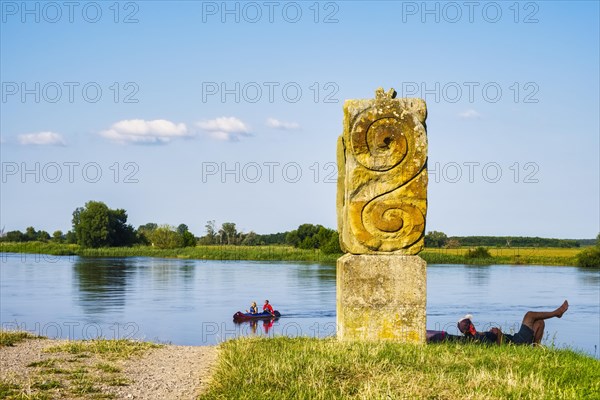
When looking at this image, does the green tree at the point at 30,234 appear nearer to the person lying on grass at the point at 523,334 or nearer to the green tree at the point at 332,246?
the green tree at the point at 332,246

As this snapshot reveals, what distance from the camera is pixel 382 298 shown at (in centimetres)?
1045

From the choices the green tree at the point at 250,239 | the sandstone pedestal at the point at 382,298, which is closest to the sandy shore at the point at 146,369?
the sandstone pedestal at the point at 382,298

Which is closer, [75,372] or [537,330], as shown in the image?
[75,372]

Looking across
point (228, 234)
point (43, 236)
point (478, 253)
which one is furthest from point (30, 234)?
point (478, 253)

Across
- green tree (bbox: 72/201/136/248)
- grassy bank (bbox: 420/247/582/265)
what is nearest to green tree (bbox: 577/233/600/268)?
grassy bank (bbox: 420/247/582/265)

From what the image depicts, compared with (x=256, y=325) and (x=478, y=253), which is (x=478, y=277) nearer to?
(x=478, y=253)

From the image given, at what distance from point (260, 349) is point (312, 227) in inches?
2760

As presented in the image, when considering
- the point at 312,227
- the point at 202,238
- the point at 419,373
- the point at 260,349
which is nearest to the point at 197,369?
the point at 260,349

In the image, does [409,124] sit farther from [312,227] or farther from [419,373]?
[312,227]

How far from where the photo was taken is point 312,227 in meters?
80.4

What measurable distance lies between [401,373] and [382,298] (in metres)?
2.32

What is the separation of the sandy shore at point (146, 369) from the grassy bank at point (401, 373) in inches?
14.3

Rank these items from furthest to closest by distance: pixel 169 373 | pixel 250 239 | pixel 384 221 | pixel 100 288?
pixel 250 239 → pixel 100 288 → pixel 384 221 → pixel 169 373

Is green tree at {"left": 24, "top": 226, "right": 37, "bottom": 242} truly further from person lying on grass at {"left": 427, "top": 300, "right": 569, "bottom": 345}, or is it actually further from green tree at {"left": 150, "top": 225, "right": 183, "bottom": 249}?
person lying on grass at {"left": 427, "top": 300, "right": 569, "bottom": 345}
